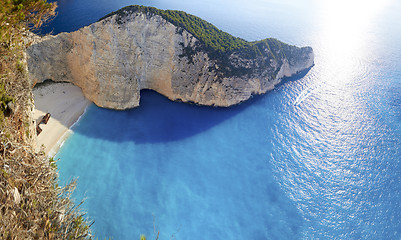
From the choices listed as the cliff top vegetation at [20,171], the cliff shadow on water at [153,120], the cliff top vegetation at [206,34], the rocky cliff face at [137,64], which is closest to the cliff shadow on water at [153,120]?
the cliff shadow on water at [153,120]

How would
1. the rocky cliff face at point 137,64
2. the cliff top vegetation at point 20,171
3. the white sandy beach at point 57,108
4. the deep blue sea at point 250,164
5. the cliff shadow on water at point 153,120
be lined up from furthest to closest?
the rocky cliff face at point 137,64 → the cliff shadow on water at point 153,120 → the white sandy beach at point 57,108 → the deep blue sea at point 250,164 → the cliff top vegetation at point 20,171

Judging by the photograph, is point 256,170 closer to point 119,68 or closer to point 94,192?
point 94,192

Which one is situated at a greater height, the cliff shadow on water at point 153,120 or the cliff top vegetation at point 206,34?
the cliff top vegetation at point 206,34

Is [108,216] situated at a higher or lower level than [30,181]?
lower

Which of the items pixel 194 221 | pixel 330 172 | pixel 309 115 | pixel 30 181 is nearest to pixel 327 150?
pixel 330 172

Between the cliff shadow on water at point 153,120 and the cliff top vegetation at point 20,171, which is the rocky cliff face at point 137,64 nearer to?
the cliff shadow on water at point 153,120

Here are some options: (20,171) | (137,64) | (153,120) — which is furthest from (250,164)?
(20,171)
